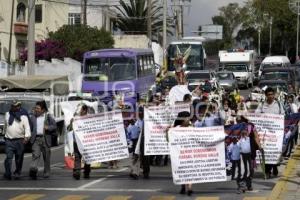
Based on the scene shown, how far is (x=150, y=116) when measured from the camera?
1750 centimetres

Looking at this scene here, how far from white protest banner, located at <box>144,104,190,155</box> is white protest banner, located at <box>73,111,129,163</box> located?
22.3 inches

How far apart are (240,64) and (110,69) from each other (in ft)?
83.9

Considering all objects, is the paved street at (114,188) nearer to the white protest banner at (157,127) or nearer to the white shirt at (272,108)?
the white protest banner at (157,127)

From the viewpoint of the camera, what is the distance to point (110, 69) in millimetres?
36219

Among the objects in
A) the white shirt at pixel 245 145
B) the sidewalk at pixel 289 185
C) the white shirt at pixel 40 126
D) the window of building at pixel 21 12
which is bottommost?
the sidewalk at pixel 289 185

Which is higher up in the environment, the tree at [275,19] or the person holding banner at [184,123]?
the tree at [275,19]

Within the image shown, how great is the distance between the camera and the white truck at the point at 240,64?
193 feet

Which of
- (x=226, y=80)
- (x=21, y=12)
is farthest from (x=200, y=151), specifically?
(x=21, y=12)

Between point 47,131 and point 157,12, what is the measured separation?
68486 millimetres

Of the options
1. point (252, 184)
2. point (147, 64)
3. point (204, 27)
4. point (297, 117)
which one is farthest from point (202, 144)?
point (204, 27)

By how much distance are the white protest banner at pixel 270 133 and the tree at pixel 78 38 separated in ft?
148

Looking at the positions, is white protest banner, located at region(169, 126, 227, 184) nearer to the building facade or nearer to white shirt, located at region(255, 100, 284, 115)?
white shirt, located at region(255, 100, 284, 115)

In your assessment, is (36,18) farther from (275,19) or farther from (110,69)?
(275,19)

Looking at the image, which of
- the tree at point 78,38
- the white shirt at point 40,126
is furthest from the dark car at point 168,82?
the white shirt at point 40,126
